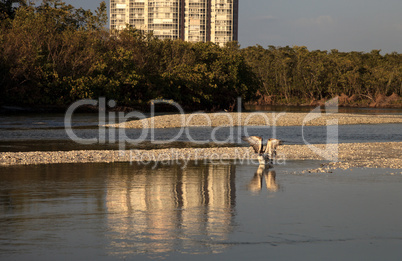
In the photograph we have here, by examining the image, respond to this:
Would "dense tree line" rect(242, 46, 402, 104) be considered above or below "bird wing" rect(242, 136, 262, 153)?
above

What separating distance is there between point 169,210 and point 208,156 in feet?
34.8

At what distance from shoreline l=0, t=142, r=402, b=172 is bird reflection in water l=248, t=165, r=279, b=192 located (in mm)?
1567

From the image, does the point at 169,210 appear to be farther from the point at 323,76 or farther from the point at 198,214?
the point at 323,76

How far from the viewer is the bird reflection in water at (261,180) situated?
15.5m

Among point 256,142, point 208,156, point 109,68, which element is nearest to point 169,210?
point 256,142

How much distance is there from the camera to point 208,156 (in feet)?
75.1

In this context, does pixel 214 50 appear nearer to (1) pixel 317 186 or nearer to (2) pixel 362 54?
(2) pixel 362 54

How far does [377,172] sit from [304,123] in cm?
3276

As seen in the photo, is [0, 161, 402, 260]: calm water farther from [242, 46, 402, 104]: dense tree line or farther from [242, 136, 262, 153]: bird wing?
[242, 46, 402, 104]: dense tree line

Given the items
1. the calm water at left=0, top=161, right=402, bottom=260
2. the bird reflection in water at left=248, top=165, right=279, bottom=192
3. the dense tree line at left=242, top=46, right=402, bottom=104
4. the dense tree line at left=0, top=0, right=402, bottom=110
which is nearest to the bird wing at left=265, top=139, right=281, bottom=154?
the bird reflection in water at left=248, top=165, right=279, bottom=192

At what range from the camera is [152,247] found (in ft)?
31.1

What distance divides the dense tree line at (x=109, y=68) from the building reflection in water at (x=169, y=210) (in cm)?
4827

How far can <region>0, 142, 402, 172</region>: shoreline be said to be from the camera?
67.4 ft

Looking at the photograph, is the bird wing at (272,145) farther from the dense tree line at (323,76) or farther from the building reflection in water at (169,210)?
the dense tree line at (323,76)
